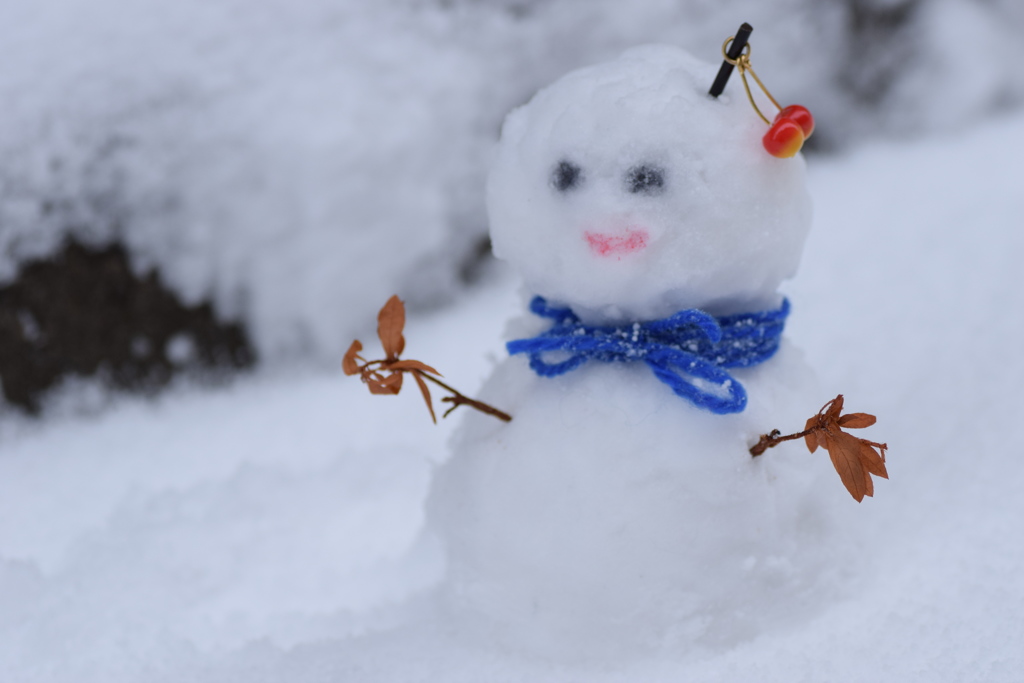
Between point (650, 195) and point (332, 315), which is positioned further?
point (332, 315)

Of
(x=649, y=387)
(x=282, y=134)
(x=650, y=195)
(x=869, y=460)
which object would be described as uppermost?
(x=282, y=134)

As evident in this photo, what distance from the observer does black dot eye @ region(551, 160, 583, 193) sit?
0.58 metres

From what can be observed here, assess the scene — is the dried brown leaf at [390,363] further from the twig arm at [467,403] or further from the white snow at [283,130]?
the white snow at [283,130]

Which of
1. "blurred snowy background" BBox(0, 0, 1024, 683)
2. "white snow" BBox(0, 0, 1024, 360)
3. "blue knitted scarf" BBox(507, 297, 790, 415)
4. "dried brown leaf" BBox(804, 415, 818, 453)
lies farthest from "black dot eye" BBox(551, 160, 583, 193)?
"white snow" BBox(0, 0, 1024, 360)

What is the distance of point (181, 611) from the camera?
0.77 metres

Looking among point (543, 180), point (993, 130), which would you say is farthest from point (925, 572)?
point (993, 130)

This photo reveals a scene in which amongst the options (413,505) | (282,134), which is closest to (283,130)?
(282,134)

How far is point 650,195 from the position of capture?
0.56m

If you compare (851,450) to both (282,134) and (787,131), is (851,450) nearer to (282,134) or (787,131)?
(787,131)

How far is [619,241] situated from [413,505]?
48cm

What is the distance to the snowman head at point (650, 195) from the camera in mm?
565

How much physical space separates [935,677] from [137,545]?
0.75 meters

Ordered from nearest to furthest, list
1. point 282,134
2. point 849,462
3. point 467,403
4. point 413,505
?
point 849,462, point 467,403, point 413,505, point 282,134

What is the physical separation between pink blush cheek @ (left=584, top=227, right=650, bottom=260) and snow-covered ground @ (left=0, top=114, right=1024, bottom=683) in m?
0.19
